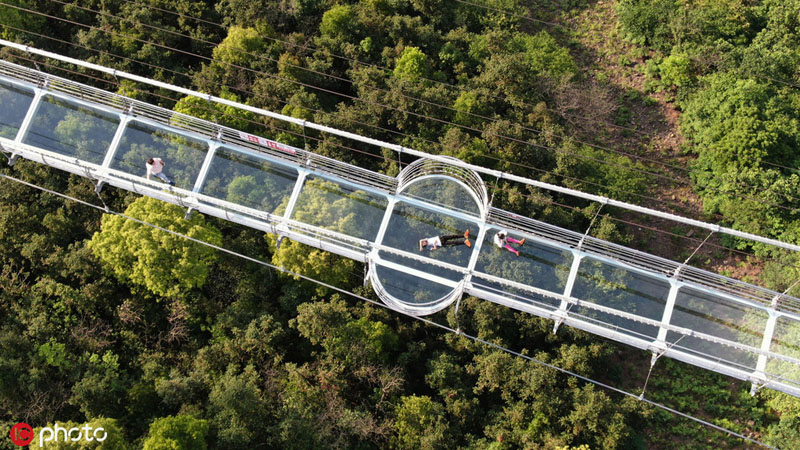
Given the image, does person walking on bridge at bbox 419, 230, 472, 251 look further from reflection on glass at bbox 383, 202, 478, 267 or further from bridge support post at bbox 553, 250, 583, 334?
bridge support post at bbox 553, 250, 583, 334

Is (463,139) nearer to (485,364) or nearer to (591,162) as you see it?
(591,162)

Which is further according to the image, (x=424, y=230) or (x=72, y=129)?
(x=72, y=129)

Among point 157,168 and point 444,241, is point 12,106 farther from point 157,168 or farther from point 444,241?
point 444,241

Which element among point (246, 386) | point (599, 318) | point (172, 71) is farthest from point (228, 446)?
point (172, 71)

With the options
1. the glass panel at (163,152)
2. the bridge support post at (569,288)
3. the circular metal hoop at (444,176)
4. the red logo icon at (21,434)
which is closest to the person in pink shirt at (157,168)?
the glass panel at (163,152)

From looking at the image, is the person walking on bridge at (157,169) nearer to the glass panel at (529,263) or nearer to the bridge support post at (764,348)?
the glass panel at (529,263)


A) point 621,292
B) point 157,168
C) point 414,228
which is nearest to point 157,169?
point 157,168

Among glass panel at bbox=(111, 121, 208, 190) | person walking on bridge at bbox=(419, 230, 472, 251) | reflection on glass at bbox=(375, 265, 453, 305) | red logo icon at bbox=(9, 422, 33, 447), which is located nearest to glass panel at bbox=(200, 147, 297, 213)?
glass panel at bbox=(111, 121, 208, 190)
